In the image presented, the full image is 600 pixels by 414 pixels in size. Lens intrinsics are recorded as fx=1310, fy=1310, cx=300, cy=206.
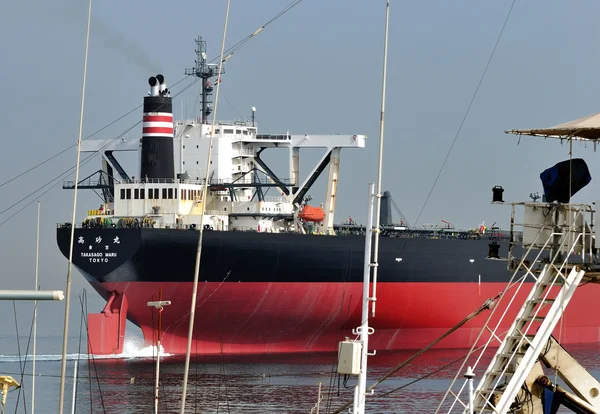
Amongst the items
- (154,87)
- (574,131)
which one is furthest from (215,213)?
(574,131)

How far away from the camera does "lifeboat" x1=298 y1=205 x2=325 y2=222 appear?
1737 inches

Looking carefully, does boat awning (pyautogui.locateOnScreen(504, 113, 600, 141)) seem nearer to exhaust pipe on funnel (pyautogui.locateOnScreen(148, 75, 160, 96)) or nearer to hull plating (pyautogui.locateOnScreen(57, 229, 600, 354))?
hull plating (pyautogui.locateOnScreen(57, 229, 600, 354))

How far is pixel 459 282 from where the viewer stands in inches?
1769

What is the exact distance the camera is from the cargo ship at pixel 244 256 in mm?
39844

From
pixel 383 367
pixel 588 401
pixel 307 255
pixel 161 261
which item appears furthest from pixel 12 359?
pixel 588 401

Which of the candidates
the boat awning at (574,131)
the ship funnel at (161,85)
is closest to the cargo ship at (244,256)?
the ship funnel at (161,85)

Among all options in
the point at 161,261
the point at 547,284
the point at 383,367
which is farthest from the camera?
the point at 161,261

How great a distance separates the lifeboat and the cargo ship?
0.05m

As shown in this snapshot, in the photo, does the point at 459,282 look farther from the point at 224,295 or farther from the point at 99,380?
the point at 99,380

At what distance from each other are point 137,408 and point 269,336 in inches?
455

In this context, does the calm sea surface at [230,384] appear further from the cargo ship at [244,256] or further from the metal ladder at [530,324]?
the metal ladder at [530,324]

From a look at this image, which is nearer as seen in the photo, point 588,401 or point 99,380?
point 588,401

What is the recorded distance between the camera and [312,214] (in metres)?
44.2

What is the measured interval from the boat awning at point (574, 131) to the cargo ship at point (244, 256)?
23418mm
